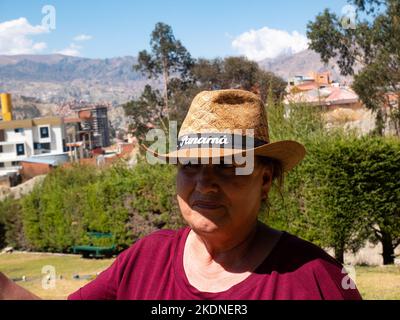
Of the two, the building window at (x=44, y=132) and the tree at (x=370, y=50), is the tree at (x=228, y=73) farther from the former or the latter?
the building window at (x=44, y=132)

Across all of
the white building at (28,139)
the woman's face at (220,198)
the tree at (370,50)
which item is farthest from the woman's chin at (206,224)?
the white building at (28,139)

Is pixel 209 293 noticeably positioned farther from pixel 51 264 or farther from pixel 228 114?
pixel 51 264

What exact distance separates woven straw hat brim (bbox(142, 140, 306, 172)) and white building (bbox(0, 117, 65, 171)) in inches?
2388

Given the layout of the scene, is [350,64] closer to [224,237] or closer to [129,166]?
[129,166]

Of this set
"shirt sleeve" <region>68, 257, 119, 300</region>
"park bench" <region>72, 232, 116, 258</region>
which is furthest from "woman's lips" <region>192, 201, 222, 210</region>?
"park bench" <region>72, 232, 116, 258</region>

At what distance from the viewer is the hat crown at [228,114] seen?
1.79 metres

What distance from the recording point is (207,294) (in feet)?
5.48

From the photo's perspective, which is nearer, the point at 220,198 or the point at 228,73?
the point at 220,198

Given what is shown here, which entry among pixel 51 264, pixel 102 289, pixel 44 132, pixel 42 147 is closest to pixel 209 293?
pixel 102 289

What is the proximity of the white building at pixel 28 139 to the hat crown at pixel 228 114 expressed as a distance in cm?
6066

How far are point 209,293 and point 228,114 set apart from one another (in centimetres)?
61

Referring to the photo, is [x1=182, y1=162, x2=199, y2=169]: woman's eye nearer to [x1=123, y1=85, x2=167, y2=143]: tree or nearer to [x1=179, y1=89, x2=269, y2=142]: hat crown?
[x1=179, y1=89, x2=269, y2=142]: hat crown

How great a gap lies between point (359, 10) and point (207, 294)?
85.5ft

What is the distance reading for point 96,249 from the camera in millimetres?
17453
